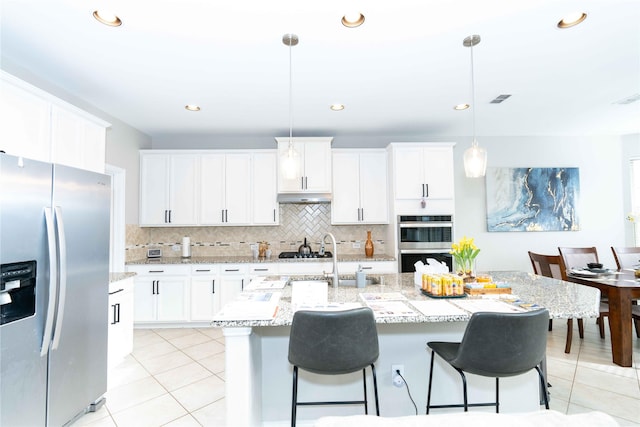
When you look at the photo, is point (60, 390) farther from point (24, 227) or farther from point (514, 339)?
point (514, 339)

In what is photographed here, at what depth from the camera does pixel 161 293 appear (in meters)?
4.00

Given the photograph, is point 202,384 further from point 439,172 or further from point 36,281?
point 439,172

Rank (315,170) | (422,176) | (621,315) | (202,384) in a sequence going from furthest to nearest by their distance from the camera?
(315,170), (422,176), (621,315), (202,384)

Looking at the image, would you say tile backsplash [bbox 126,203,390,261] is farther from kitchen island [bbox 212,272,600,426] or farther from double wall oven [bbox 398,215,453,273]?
kitchen island [bbox 212,272,600,426]

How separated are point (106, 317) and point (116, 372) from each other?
90 centimetres

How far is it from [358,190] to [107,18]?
3.26 metres

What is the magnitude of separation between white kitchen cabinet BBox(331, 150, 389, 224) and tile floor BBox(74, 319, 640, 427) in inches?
91.2

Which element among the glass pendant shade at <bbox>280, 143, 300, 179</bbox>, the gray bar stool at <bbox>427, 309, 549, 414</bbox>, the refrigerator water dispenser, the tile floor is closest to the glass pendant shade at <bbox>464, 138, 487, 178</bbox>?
the gray bar stool at <bbox>427, 309, 549, 414</bbox>

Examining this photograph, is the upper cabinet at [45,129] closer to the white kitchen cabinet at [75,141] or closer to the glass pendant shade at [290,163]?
the white kitchen cabinet at [75,141]

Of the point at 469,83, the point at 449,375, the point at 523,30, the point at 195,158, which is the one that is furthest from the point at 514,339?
the point at 195,158

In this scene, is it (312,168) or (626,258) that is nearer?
(626,258)

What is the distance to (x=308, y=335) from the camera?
4.72 feet

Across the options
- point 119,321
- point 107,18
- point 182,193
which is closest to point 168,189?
point 182,193

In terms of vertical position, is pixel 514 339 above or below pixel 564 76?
below
